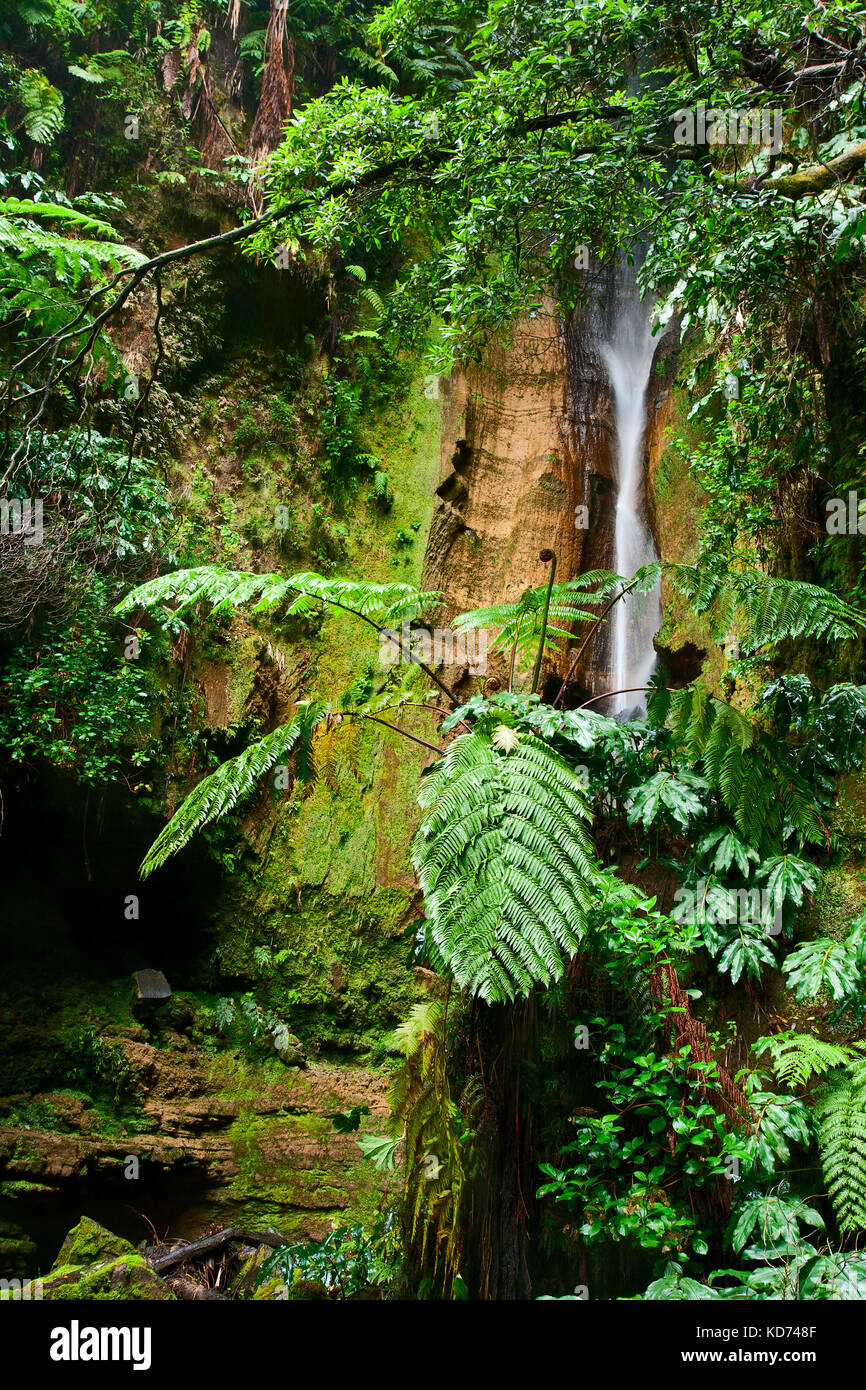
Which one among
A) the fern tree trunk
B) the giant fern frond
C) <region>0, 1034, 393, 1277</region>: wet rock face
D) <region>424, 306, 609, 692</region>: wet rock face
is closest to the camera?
the fern tree trunk

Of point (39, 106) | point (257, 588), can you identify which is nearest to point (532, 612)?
point (257, 588)

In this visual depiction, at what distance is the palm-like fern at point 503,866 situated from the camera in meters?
2.48

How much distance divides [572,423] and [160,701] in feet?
15.4

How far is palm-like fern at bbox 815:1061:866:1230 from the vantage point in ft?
8.38

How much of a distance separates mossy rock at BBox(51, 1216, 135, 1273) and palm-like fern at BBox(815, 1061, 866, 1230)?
3.17 m

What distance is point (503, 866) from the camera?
8.63 feet

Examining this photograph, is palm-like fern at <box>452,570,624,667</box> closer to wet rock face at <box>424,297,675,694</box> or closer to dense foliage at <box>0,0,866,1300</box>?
dense foliage at <box>0,0,866,1300</box>

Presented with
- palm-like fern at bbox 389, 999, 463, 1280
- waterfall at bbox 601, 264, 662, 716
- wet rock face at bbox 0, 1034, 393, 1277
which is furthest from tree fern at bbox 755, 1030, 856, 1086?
waterfall at bbox 601, 264, 662, 716

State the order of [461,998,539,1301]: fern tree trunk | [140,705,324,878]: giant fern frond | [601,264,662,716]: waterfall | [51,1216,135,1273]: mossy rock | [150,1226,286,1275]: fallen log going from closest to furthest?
[461,998,539,1301]: fern tree trunk < [140,705,324,878]: giant fern frond < [51,1216,135,1273]: mossy rock < [150,1226,286,1275]: fallen log < [601,264,662,716]: waterfall

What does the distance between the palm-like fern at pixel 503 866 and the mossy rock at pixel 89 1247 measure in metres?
2.74

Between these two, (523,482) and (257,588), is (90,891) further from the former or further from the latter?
(523,482)

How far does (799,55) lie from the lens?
12.3 ft
